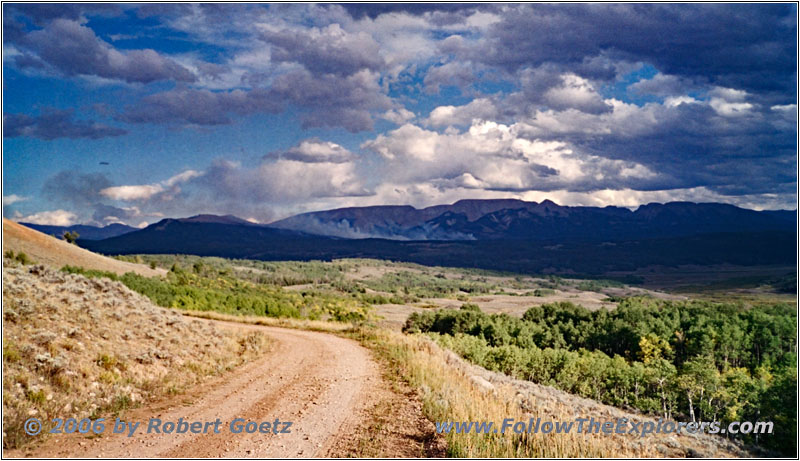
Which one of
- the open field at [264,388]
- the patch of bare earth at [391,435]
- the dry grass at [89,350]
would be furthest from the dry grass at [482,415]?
the dry grass at [89,350]

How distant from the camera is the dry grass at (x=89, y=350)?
41.4ft

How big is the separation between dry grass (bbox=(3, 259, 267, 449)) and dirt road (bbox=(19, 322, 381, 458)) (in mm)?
975

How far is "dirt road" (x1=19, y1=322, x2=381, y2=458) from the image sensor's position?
10.2 meters

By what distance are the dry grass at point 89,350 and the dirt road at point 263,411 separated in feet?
3.20

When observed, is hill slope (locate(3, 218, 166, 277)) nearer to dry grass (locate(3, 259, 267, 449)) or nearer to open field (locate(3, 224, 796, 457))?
dry grass (locate(3, 259, 267, 449))

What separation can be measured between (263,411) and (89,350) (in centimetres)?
701

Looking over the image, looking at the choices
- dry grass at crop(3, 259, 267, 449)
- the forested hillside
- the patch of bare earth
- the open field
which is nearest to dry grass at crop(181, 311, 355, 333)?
the open field

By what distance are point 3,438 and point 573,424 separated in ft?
41.3

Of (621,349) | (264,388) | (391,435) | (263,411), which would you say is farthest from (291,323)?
(621,349)

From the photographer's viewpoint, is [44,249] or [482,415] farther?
[44,249]

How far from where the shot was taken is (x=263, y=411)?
43.2ft

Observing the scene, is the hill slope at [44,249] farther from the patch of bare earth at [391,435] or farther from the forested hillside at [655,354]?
the patch of bare earth at [391,435]

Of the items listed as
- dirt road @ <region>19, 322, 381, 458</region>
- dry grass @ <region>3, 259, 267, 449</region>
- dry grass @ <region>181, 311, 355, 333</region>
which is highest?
dry grass @ <region>3, 259, 267, 449</region>

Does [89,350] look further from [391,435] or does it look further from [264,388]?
[391,435]
